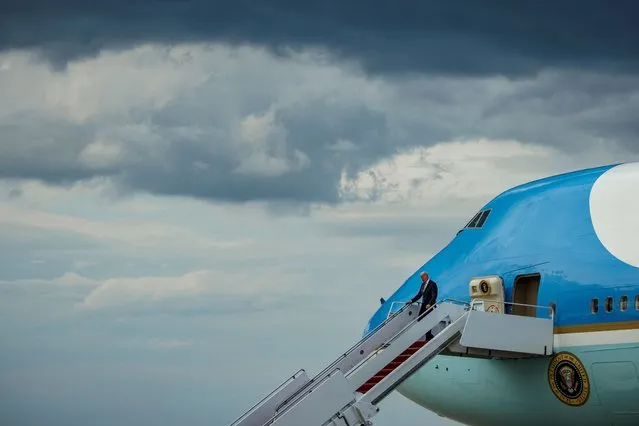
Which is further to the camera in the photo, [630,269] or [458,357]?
[458,357]

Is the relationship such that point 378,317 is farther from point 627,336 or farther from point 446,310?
point 627,336

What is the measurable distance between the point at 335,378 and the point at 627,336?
6.61 metres

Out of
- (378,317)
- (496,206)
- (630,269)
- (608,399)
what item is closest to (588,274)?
(630,269)

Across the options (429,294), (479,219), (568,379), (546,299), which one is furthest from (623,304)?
(479,219)

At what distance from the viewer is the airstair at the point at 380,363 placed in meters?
24.4

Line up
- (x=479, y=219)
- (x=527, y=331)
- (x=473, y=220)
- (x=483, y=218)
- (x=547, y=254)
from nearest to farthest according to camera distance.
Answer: (x=527, y=331), (x=547, y=254), (x=483, y=218), (x=479, y=219), (x=473, y=220)

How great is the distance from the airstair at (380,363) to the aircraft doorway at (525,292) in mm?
1342

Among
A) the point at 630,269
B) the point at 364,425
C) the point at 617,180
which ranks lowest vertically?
the point at 364,425

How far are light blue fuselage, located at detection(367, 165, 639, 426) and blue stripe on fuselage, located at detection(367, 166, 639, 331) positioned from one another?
3 centimetres

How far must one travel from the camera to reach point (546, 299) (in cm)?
2625

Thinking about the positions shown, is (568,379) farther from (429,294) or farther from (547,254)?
(429,294)

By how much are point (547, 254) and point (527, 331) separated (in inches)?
85.7

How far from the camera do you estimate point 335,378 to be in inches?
966

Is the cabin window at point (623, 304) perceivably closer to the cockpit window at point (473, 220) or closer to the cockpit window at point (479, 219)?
the cockpit window at point (479, 219)
